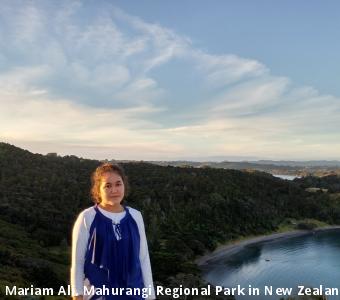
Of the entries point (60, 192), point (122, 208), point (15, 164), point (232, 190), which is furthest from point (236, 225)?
point (122, 208)

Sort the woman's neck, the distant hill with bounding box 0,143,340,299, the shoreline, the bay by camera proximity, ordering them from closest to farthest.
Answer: the woman's neck
the distant hill with bounding box 0,143,340,299
the bay
the shoreline

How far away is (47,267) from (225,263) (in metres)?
46.3

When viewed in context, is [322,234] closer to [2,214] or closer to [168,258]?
[168,258]

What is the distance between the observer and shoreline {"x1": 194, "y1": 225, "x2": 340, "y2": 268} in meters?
78.3

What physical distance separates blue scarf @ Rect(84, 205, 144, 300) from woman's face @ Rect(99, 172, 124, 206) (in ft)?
0.65

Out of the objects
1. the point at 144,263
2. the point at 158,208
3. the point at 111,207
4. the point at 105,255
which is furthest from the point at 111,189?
the point at 158,208

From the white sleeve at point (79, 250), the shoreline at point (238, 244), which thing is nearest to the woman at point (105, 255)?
the white sleeve at point (79, 250)

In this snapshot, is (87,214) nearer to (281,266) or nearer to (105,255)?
(105,255)

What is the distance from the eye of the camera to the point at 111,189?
4.86 m

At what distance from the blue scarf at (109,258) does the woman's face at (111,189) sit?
20cm

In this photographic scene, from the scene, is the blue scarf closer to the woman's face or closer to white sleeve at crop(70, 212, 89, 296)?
white sleeve at crop(70, 212, 89, 296)

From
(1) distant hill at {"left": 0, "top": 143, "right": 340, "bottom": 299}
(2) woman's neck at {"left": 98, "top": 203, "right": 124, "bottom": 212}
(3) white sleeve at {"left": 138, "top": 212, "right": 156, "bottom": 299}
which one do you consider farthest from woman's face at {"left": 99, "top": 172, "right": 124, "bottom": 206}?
(1) distant hill at {"left": 0, "top": 143, "right": 340, "bottom": 299}

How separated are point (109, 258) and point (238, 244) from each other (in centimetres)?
9092

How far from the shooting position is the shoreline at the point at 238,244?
7831cm
